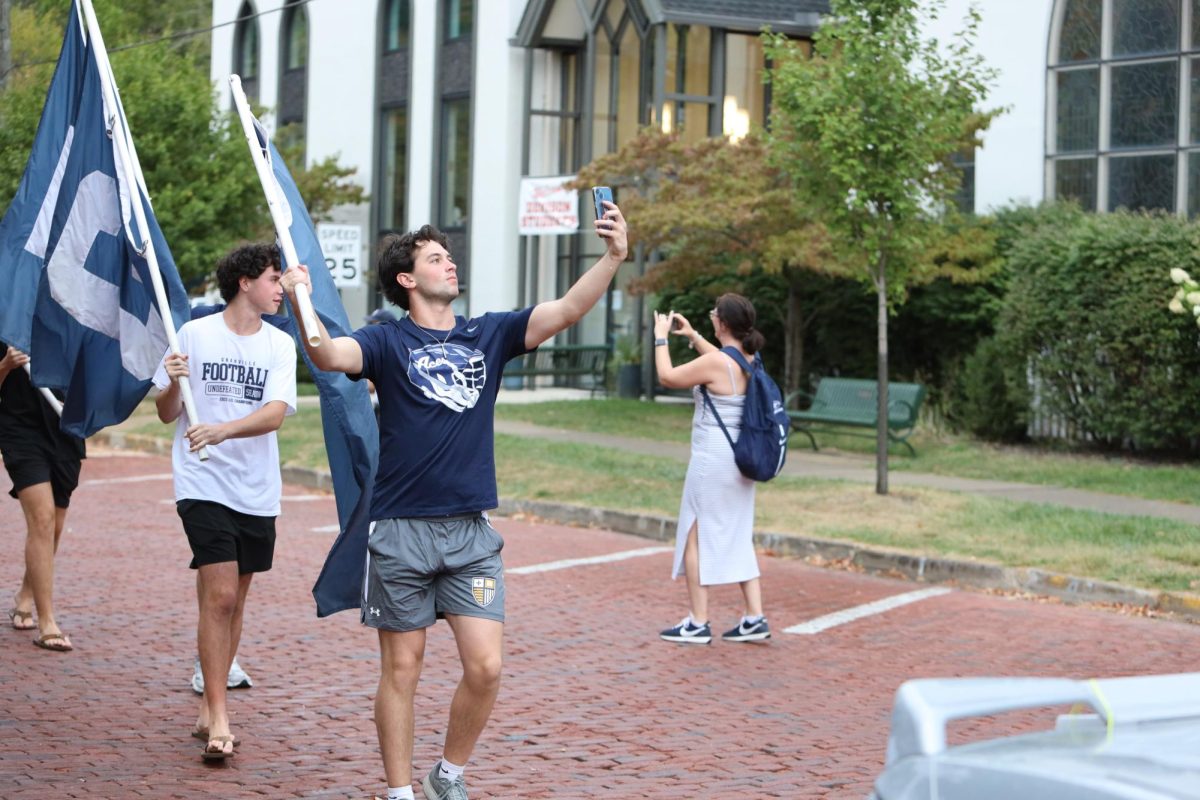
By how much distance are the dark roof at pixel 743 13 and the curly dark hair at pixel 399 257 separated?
78.6ft

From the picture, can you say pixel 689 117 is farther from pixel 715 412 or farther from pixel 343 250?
pixel 715 412

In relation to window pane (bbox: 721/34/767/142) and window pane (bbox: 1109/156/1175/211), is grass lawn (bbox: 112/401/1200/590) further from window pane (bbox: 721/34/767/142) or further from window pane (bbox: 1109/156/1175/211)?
window pane (bbox: 721/34/767/142)

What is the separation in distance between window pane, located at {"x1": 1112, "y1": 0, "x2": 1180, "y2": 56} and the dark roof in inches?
292

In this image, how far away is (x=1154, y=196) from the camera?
71.9ft

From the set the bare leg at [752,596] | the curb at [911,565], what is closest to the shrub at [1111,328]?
the curb at [911,565]

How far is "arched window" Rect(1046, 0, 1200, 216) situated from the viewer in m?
21.5

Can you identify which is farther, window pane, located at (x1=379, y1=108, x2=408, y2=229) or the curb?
window pane, located at (x1=379, y1=108, x2=408, y2=229)

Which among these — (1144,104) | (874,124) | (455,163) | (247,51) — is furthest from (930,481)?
(247,51)

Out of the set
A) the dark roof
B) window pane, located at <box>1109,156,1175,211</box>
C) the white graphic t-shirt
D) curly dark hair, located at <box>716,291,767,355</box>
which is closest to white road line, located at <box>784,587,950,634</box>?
curly dark hair, located at <box>716,291,767,355</box>

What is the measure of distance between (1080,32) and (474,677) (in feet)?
64.9

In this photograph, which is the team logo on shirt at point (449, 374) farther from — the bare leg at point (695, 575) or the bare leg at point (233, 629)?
the bare leg at point (695, 575)

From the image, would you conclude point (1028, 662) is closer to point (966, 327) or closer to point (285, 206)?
point (285, 206)

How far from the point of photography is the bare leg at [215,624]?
6.39 meters

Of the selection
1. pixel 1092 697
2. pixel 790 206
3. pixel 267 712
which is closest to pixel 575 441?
pixel 790 206
